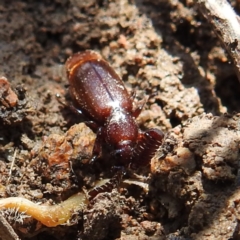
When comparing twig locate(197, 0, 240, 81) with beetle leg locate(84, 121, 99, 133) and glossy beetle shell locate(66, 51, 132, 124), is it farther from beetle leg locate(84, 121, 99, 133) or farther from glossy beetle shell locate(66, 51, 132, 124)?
beetle leg locate(84, 121, 99, 133)

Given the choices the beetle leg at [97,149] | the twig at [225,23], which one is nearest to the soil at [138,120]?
the beetle leg at [97,149]

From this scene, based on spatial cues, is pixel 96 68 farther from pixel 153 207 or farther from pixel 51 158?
pixel 153 207

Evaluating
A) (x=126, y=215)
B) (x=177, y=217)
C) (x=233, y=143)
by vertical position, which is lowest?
(x=126, y=215)

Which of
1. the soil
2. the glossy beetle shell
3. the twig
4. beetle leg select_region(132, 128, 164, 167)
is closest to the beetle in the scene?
the glossy beetle shell

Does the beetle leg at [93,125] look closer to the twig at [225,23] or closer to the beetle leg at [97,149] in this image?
Answer: the beetle leg at [97,149]

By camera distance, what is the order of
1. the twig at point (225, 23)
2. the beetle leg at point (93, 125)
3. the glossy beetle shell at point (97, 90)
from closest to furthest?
the twig at point (225, 23) < the beetle leg at point (93, 125) < the glossy beetle shell at point (97, 90)

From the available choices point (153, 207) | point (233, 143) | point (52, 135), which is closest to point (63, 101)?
point (52, 135)
